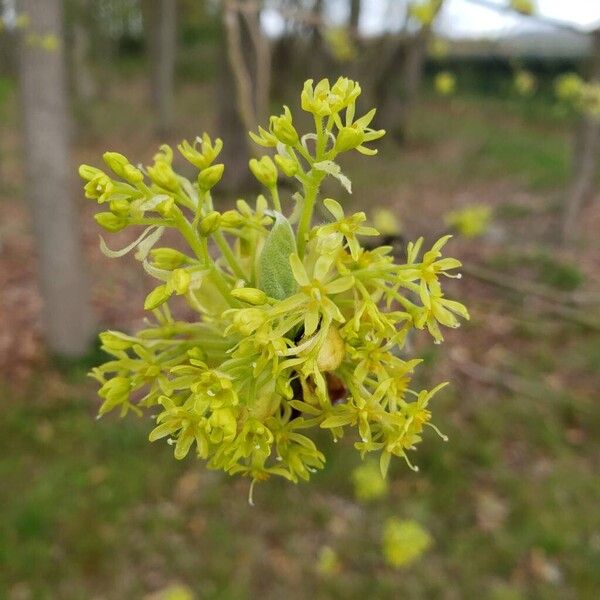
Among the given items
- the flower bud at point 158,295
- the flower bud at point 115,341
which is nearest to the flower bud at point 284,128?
the flower bud at point 158,295

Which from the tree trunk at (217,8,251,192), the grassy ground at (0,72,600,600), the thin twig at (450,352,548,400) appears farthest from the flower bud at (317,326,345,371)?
the tree trunk at (217,8,251,192)

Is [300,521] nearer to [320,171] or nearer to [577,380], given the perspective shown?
[577,380]

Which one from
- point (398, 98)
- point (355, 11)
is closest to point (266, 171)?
point (355, 11)

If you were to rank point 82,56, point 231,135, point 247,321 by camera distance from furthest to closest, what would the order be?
point 82,56
point 231,135
point 247,321

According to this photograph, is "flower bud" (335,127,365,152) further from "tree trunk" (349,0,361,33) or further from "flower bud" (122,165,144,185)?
"tree trunk" (349,0,361,33)

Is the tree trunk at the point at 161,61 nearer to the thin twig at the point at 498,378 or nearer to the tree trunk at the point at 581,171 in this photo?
the tree trunk at the point at 581,171

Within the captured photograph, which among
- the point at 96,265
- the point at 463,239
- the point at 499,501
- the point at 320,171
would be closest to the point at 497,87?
the point at 463,239

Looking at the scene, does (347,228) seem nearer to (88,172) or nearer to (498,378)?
(88,172)
